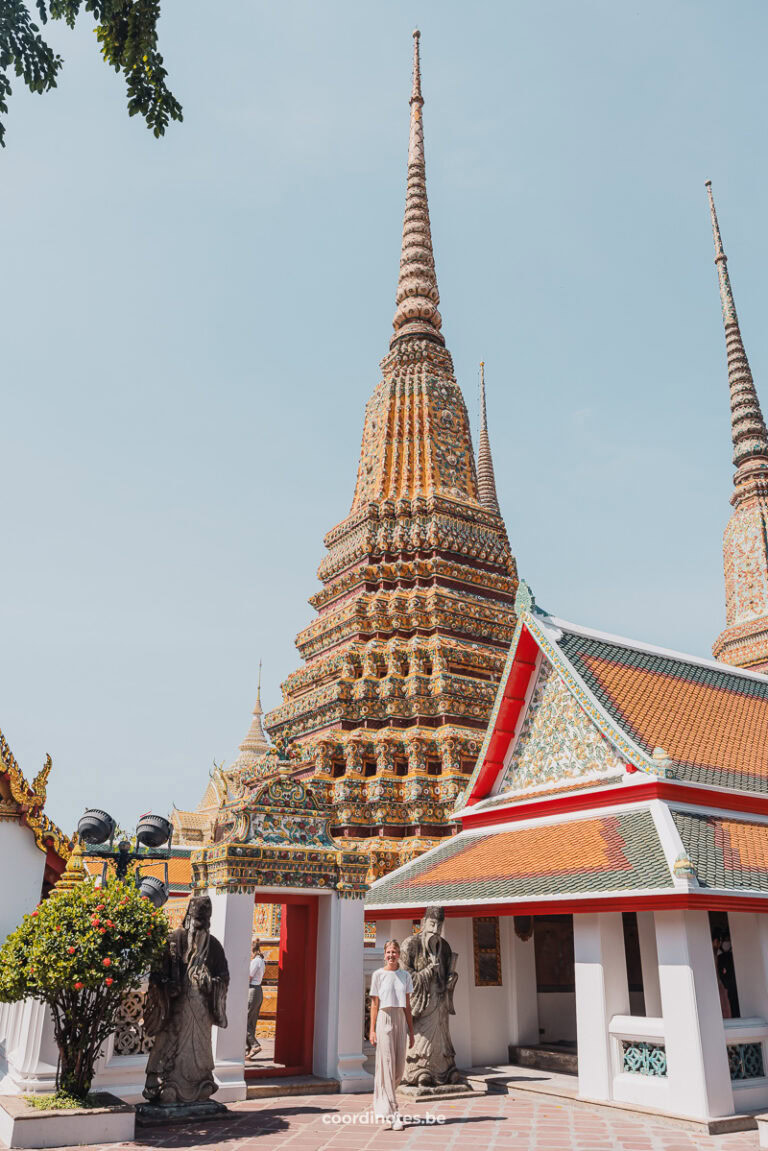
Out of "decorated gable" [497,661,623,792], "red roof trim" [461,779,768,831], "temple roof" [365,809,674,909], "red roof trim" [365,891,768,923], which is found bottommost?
"red roof trim" [365,891,768,923]

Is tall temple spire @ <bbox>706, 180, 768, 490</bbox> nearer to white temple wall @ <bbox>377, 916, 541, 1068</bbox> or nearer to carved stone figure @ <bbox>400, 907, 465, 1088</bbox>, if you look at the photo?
white temple wall @ <bbox>377, 916, 541, 1068</bbox>

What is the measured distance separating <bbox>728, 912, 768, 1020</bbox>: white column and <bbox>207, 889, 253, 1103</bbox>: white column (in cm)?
486

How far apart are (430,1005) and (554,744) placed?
4039 mm

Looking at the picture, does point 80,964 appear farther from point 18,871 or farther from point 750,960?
point 750,960

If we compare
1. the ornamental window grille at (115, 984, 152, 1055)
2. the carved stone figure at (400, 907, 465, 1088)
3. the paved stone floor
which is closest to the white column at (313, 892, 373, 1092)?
the carved stone figure at (400, 907, 465, 1088)

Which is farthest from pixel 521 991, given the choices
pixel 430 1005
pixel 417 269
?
pixel 417 269

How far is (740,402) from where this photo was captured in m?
29.4

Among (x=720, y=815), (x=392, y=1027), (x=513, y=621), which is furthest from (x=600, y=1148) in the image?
(x=513, y=621)

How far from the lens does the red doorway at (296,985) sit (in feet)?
32.0

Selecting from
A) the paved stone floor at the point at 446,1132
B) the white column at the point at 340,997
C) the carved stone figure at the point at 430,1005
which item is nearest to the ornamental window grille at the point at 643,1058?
the paved stone floor at the point at 446,1132

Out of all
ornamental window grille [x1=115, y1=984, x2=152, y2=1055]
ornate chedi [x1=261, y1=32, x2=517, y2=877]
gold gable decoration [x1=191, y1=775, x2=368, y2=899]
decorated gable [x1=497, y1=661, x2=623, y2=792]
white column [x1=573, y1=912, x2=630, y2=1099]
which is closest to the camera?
ornamental window grille [x1=115, y1=984, x2=152, y2=1055]

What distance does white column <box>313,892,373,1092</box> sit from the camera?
9281 millimetres

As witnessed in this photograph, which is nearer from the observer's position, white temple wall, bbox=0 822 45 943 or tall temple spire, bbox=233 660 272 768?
white temple wall, bbox=0 822 45 943

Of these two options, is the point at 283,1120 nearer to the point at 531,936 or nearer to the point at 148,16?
the point at 531,936
